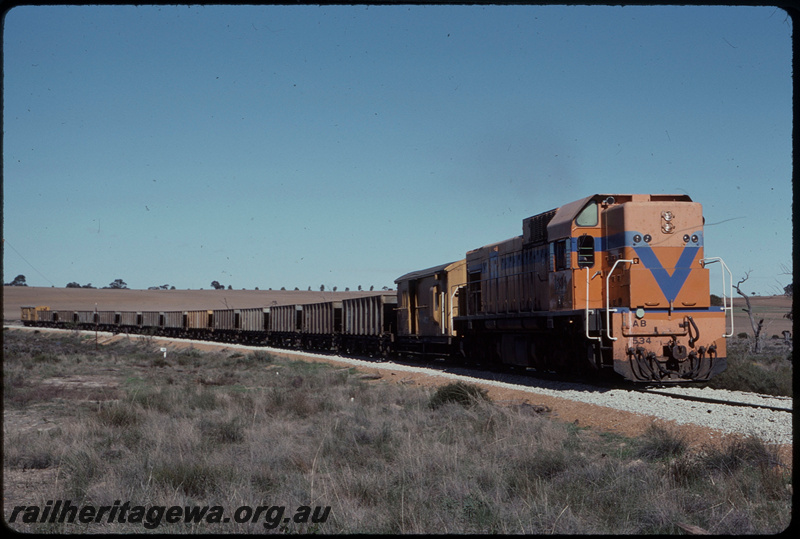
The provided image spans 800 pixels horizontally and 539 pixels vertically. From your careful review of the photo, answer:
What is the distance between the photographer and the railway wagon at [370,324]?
32.4 meters

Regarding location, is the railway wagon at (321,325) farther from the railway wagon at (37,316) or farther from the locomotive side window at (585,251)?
the railway wagon at (37,316)

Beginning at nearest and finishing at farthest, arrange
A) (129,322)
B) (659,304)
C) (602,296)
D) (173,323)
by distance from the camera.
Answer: (659,304) < (602,296) < (173,323) < (129,322)

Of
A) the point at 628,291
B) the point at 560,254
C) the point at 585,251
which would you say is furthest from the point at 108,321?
the point at 628,291

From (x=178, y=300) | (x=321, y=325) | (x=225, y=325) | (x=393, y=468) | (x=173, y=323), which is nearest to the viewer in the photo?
→ (x=393, y=468)

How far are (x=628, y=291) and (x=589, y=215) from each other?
2.25 m

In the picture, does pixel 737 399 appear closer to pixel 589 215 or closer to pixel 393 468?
pixel 589 215

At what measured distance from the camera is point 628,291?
601 inches

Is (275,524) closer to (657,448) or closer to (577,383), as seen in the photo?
(657,448)

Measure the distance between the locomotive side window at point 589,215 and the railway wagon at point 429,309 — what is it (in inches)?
348

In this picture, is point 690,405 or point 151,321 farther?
point 151,321

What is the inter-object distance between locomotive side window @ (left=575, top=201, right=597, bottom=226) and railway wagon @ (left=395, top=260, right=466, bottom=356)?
29.0 ft

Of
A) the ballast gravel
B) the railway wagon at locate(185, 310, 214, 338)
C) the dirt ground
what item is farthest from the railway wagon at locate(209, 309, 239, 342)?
the ballast gravel

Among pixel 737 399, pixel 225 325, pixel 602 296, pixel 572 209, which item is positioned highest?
pixel 572 209

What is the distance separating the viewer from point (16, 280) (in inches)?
7126
